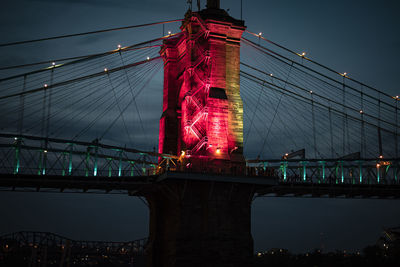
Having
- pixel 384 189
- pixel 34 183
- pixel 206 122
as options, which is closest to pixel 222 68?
pixel 206 122

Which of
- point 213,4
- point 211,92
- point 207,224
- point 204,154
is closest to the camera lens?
point 207,224

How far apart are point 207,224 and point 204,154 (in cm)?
1021

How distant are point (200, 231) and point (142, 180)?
429 inches

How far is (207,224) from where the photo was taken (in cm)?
6347

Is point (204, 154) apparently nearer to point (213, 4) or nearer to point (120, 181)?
point (120, 181)

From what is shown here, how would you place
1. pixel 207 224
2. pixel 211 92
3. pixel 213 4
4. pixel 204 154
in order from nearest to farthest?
pixel 207 224, pixel 204 154, pixel 211 92, pixel 213 4

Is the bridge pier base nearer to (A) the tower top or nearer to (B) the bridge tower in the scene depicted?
(B) the bridge tower

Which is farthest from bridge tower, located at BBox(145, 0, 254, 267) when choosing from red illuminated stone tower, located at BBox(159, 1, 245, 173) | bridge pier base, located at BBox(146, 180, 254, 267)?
red illuminated stone tower, located at BBox(159, 1, 245, 173)

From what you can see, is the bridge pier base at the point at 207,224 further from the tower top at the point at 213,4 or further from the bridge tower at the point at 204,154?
the tower top at the point at 213,4

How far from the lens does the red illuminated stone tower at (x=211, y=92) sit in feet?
225

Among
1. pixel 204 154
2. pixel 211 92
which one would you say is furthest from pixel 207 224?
pixel 211 92

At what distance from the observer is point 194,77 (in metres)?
72.2

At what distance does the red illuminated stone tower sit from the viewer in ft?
225

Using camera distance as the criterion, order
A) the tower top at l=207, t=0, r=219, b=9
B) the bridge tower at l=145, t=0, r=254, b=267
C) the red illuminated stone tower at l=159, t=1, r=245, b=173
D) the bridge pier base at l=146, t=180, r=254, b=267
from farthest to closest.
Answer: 1. the tower top at l=207, t=0, r=219, b=9
2. the red illuminated stone tower at l=159, t=1, r=245, b=173
3. the bridge tower at l=145, t=0, r=254, b=267
4. the bridge pier base at l=146, t=180, r=254, b=267
